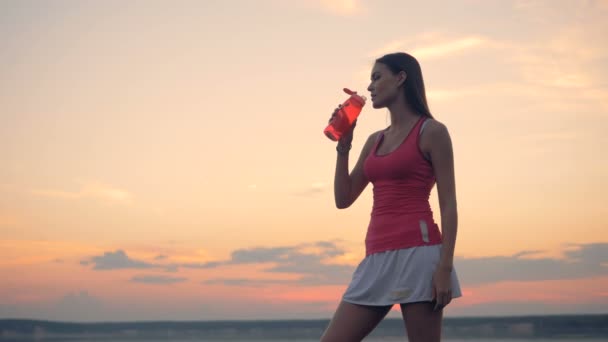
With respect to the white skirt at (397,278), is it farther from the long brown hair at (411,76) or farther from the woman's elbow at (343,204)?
the long brown hair at (411,76)

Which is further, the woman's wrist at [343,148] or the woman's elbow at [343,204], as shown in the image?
the woman's elbow at [343,204]

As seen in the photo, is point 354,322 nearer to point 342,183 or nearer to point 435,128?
point 342,183

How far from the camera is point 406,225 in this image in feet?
11.1

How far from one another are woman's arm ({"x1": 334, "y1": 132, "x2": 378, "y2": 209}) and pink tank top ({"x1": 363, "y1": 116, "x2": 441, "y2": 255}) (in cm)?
25

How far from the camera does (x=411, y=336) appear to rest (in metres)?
3.32

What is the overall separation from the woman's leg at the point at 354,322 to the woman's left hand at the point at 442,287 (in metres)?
0.22

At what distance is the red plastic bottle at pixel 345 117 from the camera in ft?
11.7

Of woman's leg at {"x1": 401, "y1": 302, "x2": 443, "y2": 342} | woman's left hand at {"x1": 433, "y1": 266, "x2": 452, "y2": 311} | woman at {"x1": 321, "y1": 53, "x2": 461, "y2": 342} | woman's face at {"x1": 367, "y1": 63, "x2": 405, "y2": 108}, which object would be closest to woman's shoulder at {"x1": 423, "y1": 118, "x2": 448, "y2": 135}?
woman at {"x1": 321, "y1": 53, "x2": 461, "y2": 342}

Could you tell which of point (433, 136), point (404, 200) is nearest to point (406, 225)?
point (404, 200)

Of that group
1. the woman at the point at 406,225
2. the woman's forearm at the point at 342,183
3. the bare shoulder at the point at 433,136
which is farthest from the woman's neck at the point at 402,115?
the woman's forearm at the point at 342,183

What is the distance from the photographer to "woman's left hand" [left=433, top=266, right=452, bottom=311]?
3.28 m

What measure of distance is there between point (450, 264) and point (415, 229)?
184 millimetres

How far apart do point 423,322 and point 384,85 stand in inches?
36.1

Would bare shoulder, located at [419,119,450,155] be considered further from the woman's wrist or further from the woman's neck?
the woman's wrist
